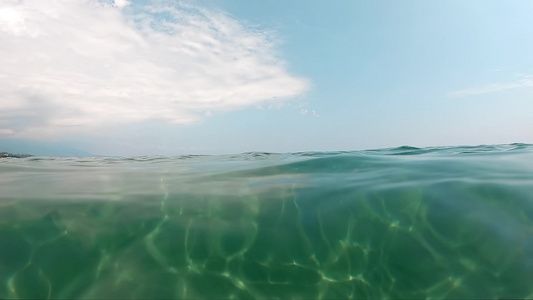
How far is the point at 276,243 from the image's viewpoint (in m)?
3.65

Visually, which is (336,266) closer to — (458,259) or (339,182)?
(458,259)

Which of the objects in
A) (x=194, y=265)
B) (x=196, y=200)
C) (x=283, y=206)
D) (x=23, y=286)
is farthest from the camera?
(x=196, y=200)

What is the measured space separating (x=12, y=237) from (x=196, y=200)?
2037 millimetres

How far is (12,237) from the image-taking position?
3.64 m

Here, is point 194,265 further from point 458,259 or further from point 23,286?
point 458,259

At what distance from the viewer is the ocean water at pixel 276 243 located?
326 centimetres

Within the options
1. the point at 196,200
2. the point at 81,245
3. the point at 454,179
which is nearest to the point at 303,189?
the point at 196,200

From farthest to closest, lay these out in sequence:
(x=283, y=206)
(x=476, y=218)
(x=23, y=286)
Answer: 1. (x=283, y=206)
2. (x=476, y=218)
3. (x=23, y=286)

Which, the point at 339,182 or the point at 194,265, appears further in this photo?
the point at 339,182

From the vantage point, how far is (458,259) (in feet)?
11.6

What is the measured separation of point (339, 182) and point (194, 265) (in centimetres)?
270

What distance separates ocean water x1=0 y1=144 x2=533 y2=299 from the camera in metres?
3.26

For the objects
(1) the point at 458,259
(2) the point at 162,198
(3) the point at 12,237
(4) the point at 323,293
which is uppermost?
(2) the point at 162,198

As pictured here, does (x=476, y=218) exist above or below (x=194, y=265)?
above
